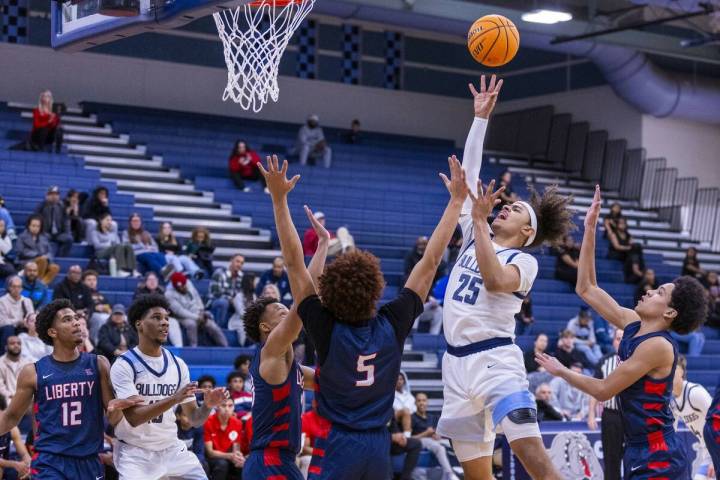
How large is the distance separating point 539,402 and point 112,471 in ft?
17.6

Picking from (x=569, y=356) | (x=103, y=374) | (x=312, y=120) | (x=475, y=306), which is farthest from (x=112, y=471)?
(x=312, y=120)

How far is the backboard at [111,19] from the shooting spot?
24.8 feet

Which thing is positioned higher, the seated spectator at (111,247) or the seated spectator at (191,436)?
the seated spectator at (111,247)

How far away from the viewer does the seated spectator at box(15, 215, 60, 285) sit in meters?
13.1

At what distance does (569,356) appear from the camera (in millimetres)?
14672

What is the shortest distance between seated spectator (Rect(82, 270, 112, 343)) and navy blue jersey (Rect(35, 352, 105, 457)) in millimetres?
5467

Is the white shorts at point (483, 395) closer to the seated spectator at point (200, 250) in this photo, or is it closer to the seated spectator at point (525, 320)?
the seated spectator at point (200, 250)

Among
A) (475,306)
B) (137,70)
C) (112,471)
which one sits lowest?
(112,471)

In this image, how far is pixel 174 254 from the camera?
14953 mm

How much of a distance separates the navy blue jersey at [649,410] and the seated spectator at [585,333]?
9519mm

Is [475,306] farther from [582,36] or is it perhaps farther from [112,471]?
[582,36]

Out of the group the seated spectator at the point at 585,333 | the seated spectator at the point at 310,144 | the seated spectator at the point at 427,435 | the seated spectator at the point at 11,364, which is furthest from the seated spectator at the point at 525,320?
the seated spectator at the point at 11,364

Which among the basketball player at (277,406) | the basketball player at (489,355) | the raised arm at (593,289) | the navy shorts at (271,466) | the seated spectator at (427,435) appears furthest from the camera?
the seated spectator at (427,435)

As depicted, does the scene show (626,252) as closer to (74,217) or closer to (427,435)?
(427,435)
